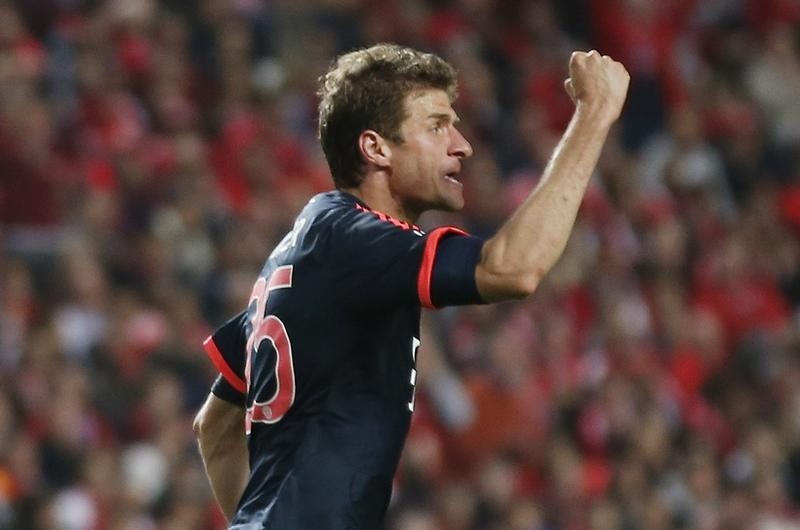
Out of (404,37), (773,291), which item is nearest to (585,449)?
(773,291)

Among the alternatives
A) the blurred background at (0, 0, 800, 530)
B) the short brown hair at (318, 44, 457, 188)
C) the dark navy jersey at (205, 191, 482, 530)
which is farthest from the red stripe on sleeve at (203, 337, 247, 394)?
the blurred background at (0, 0, 800, 530)

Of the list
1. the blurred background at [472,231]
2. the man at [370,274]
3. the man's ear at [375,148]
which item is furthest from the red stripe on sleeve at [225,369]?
the blurred background at [472,231]

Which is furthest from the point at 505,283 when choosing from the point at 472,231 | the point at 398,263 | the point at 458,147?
the point at 472,231

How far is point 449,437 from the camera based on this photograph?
891 cm

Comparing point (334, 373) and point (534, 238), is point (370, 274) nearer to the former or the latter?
point (334, 373)

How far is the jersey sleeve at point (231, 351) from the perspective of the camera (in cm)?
404

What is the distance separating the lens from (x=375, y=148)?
3766 mm

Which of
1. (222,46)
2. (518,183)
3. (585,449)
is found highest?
(222,46)

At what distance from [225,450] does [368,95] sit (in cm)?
100

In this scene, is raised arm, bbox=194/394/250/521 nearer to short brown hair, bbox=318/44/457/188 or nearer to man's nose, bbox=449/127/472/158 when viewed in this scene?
short brown hair, bbox=318/44/457/188

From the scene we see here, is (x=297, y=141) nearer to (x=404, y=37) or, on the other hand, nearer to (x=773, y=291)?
(x=404, y=37)

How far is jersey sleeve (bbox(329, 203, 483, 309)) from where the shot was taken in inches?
134

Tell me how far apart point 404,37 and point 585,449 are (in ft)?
10.3

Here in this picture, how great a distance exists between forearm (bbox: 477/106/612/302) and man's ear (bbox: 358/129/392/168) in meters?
0.46
